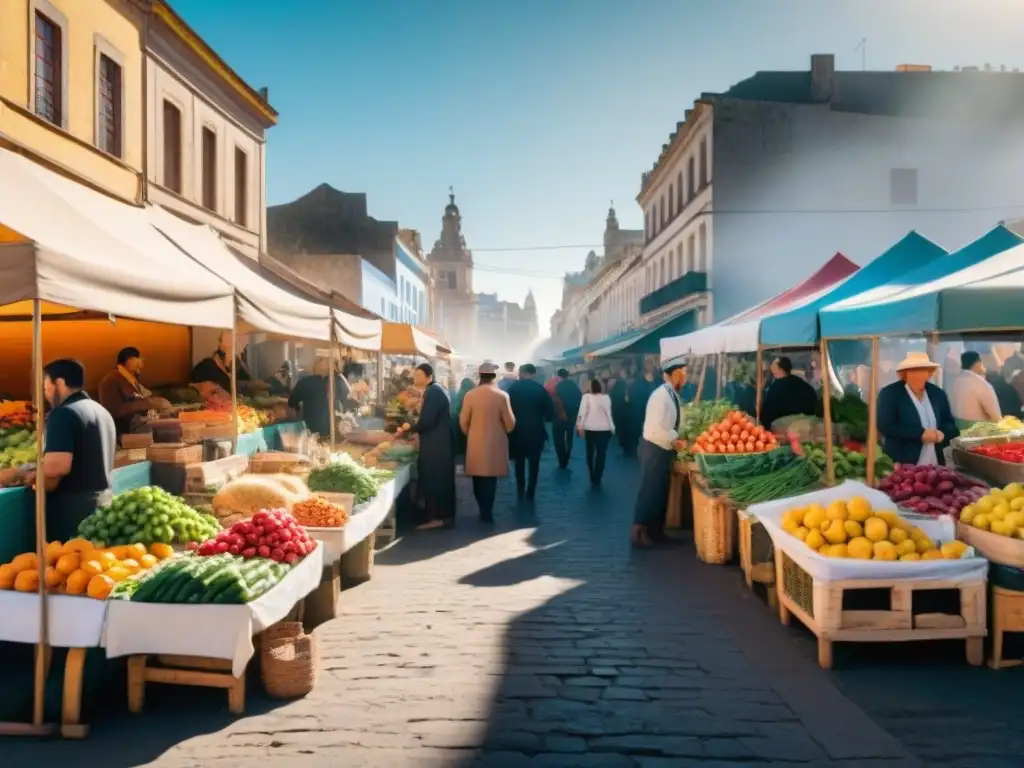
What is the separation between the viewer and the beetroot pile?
6414 millimetres

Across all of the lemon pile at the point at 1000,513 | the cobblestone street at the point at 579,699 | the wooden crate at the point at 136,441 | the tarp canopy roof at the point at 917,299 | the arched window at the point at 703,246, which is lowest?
the cobblestone street at the point at 579,699

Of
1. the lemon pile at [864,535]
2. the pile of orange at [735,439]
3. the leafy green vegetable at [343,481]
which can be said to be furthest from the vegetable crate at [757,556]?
the leafy green vegetable at [343,481]

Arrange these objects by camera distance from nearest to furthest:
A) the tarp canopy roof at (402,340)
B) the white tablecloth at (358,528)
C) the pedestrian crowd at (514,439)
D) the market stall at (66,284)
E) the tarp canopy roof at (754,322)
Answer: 1. the market stall at (66,284)
2. the white tablecloth at (358,528)
3. the pedestrian crowd at (514,439)
4. the tarp canopy roof at (754,322)
5. the tarp canopy roof at (402,340)

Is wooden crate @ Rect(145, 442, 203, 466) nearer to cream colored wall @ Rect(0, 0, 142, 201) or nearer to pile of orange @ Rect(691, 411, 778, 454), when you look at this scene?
cream colored wall @ Rect(0, 0, 142, 201)

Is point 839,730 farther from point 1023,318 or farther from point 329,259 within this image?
point 329,259

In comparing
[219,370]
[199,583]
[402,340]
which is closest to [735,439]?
[199,583]

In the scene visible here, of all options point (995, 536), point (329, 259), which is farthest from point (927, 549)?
point (329, 259)

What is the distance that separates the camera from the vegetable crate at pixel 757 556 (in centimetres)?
685

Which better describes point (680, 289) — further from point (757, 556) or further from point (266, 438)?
point (757, 556)

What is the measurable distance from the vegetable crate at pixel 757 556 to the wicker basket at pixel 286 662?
3.88m

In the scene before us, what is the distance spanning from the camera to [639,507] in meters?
9.33

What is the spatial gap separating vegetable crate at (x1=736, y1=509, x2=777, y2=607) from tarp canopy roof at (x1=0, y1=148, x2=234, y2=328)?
5.01 meters

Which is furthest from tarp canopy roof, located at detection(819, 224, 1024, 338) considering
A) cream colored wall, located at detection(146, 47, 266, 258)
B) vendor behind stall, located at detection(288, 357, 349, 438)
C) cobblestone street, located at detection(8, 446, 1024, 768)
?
cream colored wall, located at detection(146, 47, 266, 258)

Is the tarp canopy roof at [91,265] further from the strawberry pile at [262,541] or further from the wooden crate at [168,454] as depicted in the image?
the strawberry pile at [262,541]
